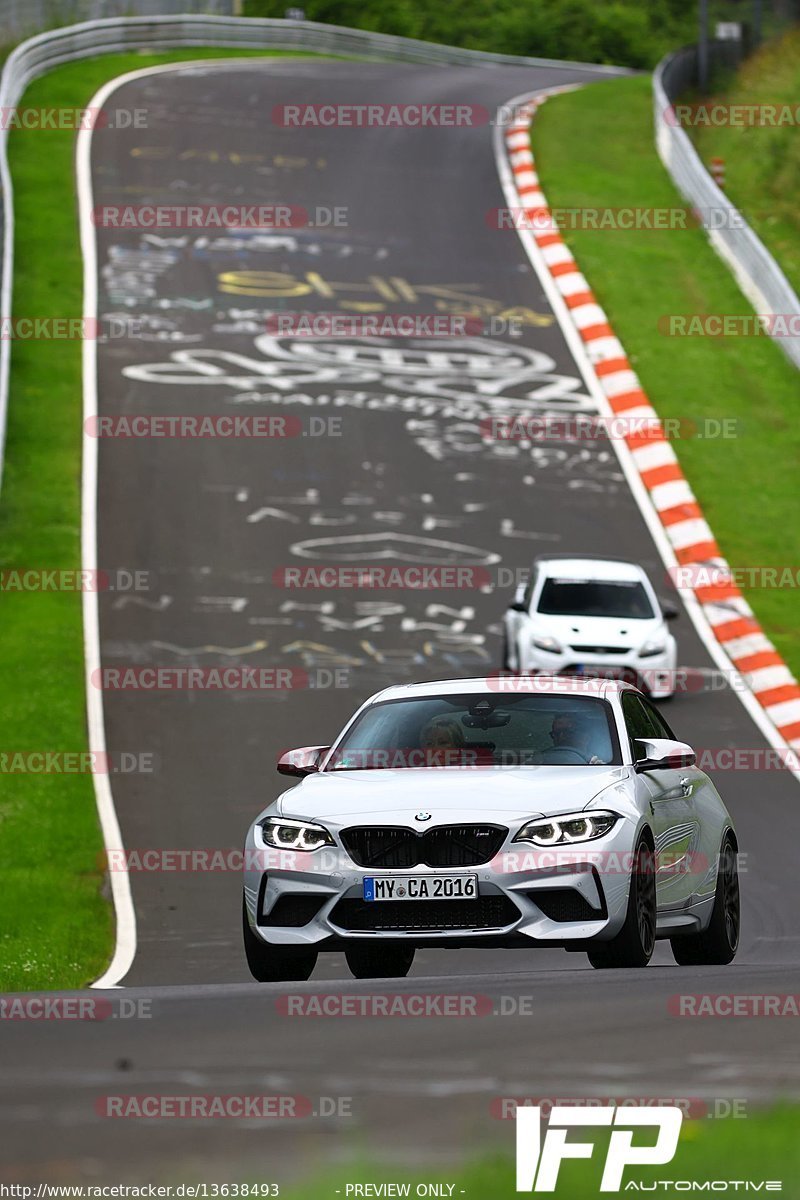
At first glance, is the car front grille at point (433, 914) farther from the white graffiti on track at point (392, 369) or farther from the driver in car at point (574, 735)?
the white graffiti on track at point (392, 369)

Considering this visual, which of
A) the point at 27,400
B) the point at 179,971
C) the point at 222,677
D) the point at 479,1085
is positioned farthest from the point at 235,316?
the point at 479,1085

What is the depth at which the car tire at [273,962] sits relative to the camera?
9367 mm

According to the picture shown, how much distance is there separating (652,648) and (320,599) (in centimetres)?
431

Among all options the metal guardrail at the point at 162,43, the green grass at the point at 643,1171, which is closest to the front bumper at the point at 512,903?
the green grass at the point at 643,1171

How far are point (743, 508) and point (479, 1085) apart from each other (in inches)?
825

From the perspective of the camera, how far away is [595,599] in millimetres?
21703

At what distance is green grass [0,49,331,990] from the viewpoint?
13.7 metres

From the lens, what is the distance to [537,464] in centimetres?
2784

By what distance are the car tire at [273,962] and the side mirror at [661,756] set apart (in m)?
1.83

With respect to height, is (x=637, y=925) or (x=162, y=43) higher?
(x=637, y=925)

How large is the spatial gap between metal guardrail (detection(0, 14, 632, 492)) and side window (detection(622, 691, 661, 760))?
20180 millimetres

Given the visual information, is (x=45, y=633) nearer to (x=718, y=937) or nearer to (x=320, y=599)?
(x=320, y=599)

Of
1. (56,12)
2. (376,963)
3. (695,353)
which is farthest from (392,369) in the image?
(376,963)

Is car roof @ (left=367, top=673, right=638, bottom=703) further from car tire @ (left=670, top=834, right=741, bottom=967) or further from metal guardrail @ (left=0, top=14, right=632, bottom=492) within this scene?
metal guardrail @ (left=0, top=14, right=632, bottom=492)
